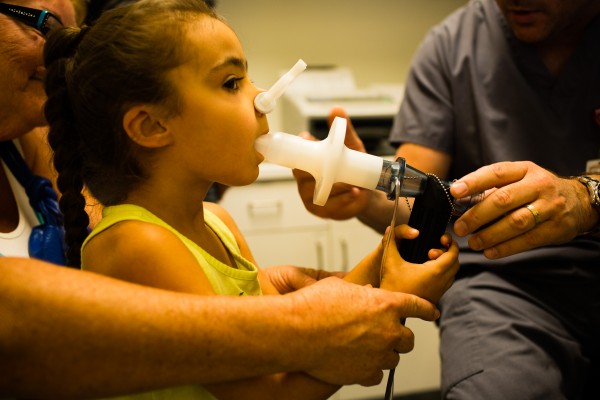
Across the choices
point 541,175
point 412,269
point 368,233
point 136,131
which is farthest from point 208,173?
point 368,233

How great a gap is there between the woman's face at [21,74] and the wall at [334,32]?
1.66m

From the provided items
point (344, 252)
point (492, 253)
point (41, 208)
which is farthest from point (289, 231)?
point (492, 253)

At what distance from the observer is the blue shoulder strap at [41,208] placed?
983 mm

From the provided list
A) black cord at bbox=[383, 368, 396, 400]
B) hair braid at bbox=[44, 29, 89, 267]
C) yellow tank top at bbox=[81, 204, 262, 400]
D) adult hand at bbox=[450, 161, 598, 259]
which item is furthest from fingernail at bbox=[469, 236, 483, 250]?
hair braid at bbox=[44, 29, 89, 267]

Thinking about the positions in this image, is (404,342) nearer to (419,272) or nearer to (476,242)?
(419,272)

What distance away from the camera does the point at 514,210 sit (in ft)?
2.87

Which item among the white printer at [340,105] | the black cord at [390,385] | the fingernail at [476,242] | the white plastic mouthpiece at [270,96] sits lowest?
the white printer at [340,105]

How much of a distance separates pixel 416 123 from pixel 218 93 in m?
0.70

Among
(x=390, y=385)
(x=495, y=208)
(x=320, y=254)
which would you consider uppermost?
(x=495, y=208)

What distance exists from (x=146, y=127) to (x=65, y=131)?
13cm

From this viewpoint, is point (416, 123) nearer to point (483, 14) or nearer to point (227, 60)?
point (483, 14)

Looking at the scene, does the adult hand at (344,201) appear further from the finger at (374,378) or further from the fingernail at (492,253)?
the finger at (374,378)

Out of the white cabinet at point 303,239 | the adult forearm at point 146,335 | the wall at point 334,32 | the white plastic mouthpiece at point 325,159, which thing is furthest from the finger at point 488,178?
the wall at point 334,32

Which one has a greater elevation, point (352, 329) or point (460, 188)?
point (460, 188)
